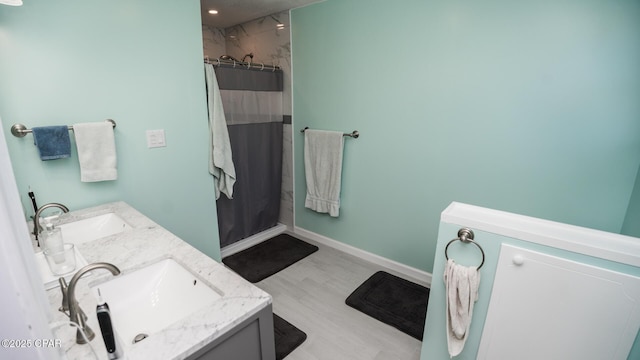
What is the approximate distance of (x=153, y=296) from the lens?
111cm

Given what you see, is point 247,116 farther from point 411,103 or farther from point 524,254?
point 524,254

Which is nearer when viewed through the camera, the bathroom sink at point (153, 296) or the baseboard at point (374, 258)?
the bathroom sink at point (153, 296)

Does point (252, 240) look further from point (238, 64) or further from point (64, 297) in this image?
point (64, 297)

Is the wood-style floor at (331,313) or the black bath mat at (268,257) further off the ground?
the black bath mat at (268,257)

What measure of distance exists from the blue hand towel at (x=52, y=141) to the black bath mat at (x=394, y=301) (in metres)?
1.97

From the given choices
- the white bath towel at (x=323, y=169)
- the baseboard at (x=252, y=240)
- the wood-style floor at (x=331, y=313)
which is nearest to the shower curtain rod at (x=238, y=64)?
the white bath towel at (x=323, y=169)

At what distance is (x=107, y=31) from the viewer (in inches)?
60.8

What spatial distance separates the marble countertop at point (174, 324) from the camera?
758mm

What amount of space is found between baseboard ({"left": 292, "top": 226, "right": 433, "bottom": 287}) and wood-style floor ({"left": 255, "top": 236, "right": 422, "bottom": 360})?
0.19ft

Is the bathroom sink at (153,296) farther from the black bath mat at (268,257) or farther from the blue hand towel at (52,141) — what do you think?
the black bath mat at (268,257)

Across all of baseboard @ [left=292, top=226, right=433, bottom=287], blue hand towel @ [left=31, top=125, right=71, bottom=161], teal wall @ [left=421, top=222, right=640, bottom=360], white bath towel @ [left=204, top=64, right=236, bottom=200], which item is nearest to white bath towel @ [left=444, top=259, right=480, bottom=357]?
teal wall @ [left=421, top=222, right=640, bottom=360]

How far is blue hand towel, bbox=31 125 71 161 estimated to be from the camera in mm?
1371

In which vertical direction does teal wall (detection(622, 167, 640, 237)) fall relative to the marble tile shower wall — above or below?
below

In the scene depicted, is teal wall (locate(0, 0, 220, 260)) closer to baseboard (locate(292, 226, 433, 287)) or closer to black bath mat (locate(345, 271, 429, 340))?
baseboard (locate(292, 226, 433, 287))
